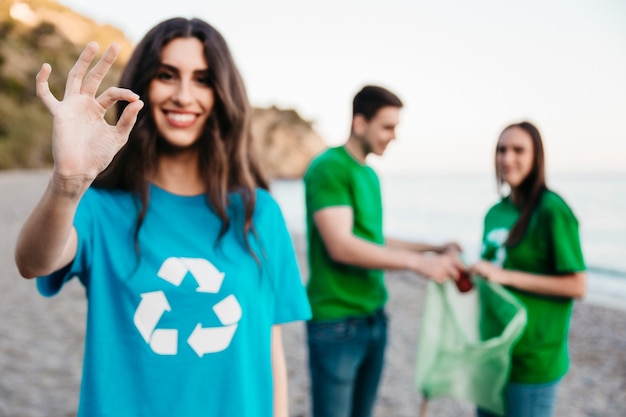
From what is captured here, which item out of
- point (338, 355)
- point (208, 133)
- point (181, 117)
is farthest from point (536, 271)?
point (181, 117)

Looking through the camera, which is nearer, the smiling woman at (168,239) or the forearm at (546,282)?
the smiling woman at (168,239)

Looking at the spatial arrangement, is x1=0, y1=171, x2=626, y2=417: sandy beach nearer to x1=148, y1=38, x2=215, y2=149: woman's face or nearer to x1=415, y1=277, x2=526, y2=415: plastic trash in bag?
x1=415, y1=277, x2=526, y2=415: plastic trash in bag

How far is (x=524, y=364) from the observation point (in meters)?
2.12

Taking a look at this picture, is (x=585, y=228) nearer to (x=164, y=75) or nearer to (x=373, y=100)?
(x=373, y=100)

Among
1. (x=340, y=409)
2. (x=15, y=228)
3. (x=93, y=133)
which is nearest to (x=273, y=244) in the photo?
(x=93, y=133)

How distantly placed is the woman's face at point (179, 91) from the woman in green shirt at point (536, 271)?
4.94ft

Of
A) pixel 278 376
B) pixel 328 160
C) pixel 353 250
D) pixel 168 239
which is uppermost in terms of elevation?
pixel 328 160

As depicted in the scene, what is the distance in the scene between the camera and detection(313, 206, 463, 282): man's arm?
2.29 metres

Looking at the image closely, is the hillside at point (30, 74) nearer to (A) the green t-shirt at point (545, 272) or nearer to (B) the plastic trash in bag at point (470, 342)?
(B) the plastic trash in bag at point (470, 342)

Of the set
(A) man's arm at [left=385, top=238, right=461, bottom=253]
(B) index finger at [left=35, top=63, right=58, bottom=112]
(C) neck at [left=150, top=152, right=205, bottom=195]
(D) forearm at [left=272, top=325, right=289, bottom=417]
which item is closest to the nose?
(C) neck at [left=150, top=152, right=205, bottom=195]

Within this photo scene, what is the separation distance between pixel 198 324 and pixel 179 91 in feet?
2.25

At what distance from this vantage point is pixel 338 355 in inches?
92.7

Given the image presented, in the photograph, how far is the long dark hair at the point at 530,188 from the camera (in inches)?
88.0

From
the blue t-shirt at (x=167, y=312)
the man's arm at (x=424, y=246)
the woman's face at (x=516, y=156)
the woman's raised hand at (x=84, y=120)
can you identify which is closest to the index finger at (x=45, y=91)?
the woman's raised hand at (x=84, y=120)
